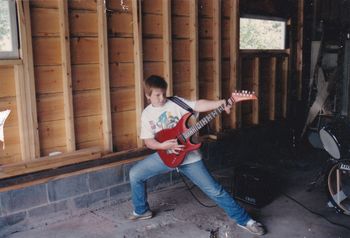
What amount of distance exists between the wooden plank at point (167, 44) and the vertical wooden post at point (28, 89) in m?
2.05

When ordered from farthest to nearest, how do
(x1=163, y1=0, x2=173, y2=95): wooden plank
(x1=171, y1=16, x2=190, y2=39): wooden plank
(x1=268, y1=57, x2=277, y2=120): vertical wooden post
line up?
(x1=268, y1=57, x2=277, y2=120): vertical wooden post < (x1=171, y1=16, x2=190, y2=39): wooden plank < (x1=163, y1=0, x2=173, y2=95): wooden plank

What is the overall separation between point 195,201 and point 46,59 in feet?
8.68

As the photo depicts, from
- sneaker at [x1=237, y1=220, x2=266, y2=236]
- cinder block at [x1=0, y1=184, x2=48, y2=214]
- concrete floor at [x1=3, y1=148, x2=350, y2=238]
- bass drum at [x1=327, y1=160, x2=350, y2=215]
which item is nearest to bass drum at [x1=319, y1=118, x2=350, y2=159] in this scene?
bass drum at [x1=327, y1=160, x2=350, y2=215]

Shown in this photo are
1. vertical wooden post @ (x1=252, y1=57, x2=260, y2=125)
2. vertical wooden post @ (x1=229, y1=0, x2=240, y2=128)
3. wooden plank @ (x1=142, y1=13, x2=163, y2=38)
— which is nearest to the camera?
wooden plank @ (x1=142, y1=13, x2=163, y2=38)

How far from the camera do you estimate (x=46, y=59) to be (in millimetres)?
5012

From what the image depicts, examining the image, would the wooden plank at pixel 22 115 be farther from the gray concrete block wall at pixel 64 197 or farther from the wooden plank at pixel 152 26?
the wooden plank at pixel 152 26

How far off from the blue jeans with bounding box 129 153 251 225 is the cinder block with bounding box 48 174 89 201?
80 cm

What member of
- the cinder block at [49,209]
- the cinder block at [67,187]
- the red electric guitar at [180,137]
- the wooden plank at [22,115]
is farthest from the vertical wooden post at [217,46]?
the wooden plank at [22,115]

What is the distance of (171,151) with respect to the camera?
15.0ft

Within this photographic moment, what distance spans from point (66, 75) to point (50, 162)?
106cm

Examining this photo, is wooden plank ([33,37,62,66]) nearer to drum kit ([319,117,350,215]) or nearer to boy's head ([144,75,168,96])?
boy's head ([144,75,168,96])

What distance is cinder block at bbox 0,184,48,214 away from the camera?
474cm

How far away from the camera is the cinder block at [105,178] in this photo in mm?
5469

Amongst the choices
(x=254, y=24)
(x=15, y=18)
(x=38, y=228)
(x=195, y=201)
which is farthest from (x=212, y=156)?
(x=15, y=18)
